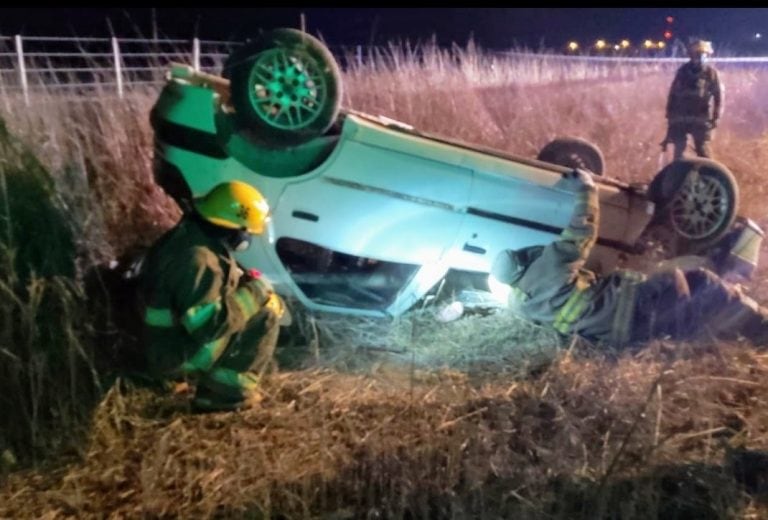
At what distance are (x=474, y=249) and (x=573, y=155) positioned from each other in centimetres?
156

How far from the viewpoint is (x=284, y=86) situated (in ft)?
14.9

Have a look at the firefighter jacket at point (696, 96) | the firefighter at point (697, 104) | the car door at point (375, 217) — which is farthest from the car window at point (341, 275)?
the firefighter jacket at point (696, 96)

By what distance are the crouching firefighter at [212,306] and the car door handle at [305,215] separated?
1.05ft

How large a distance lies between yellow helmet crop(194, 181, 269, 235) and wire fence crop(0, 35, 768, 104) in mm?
1740

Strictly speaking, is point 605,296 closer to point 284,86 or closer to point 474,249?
point 474,249

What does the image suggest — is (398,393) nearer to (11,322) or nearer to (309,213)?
(309,213)

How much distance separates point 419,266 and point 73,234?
1.88m

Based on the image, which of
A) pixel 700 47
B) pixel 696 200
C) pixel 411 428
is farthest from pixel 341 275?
pixel 700 47

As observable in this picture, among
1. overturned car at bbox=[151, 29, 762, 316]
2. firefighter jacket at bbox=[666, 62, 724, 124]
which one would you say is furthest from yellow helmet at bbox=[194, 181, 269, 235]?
firefighter jacket at bbox=[666, 62, 724, 124]

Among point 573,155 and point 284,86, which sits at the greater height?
point 284,86

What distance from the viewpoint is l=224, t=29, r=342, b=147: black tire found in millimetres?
4477

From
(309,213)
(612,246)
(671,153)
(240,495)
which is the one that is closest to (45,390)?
(240,495)

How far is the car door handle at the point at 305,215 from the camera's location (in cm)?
471

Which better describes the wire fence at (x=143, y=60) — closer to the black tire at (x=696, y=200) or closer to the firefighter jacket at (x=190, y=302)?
the firefighter jacket at (x=190, y=302)
